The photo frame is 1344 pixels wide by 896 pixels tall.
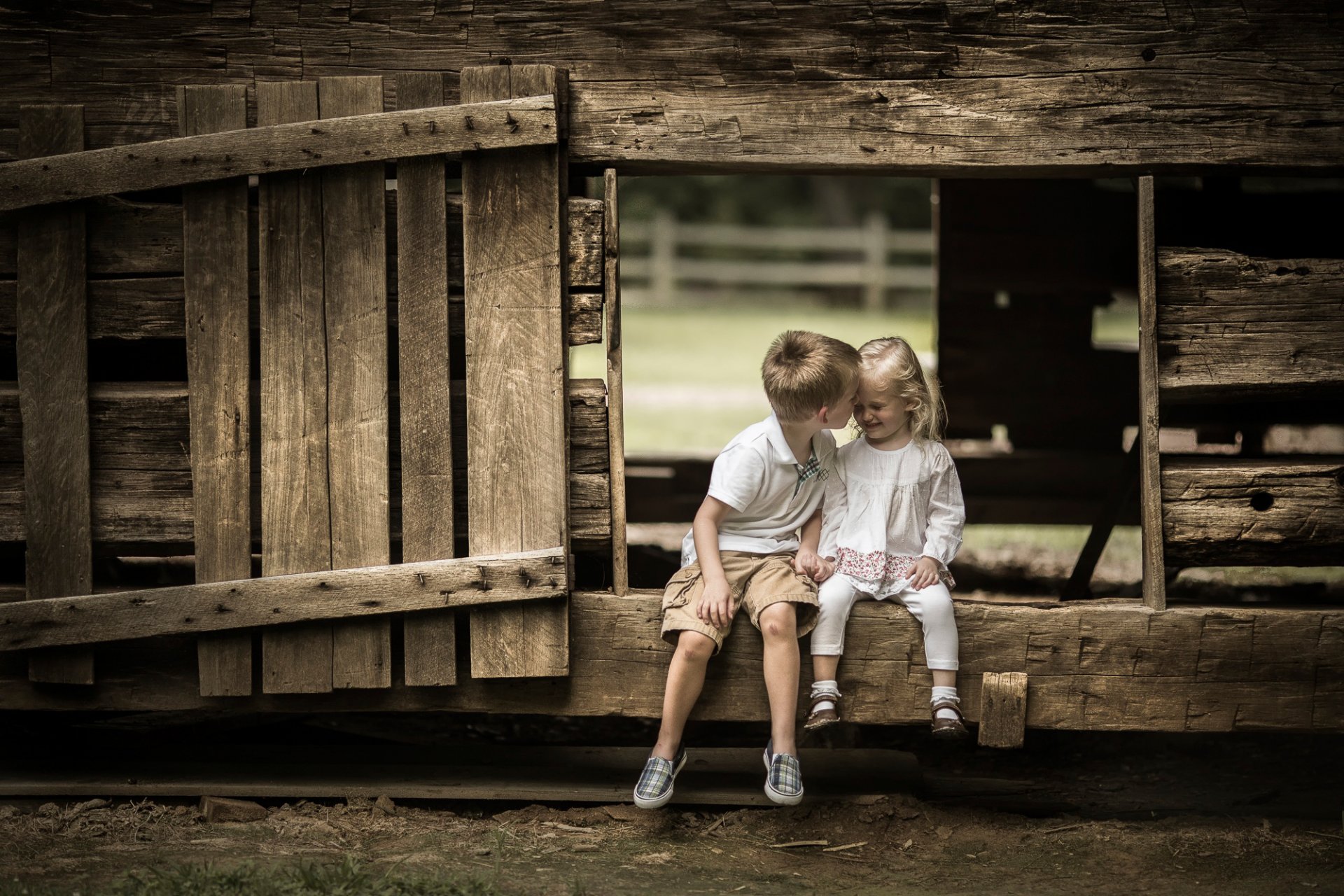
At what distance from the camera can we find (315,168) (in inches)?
134

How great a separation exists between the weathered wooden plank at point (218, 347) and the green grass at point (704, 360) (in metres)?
5.92

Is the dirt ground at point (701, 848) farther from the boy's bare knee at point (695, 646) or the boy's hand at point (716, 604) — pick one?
the boy's hand at point (716, 604)

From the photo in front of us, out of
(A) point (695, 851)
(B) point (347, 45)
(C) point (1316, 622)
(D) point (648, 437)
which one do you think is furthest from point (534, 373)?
(D) point (648, 437)

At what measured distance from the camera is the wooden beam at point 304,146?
3.32 meters

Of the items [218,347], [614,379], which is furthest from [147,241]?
[614,379]

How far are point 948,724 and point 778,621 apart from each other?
572 mm

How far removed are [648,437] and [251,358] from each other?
298 inches

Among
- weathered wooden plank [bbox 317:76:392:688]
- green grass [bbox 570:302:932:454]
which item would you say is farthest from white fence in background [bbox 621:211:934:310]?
weathered wooden plank [bbox 317:76:392:688]

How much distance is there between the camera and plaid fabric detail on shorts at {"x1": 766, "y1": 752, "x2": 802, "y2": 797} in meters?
3.26

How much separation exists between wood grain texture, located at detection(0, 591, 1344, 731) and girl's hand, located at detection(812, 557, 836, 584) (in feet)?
0.46

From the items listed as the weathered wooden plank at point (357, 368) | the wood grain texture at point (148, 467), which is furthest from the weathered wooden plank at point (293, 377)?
the wood grain texture at point (148, 467)

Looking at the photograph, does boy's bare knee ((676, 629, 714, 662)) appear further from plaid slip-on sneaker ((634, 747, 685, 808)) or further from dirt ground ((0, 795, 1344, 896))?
dirt ground ((0, 795, 1344, 896))

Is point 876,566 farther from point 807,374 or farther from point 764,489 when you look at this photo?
point 807,374

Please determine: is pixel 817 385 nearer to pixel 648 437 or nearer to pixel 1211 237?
pixel 1211 237
